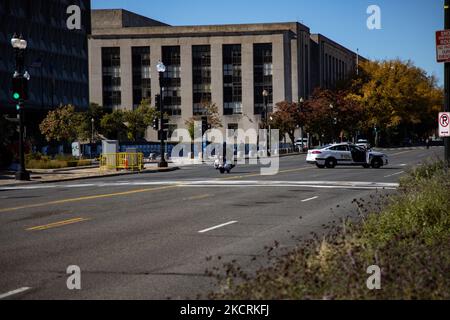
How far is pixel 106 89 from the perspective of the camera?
375ft

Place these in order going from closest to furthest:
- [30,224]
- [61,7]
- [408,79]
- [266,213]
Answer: [30,224], [266,213], [61,7], [408,79]

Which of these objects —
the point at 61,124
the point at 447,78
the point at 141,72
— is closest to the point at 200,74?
the point at 141,72

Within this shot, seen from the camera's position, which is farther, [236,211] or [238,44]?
[238,44]

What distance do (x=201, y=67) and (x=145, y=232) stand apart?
99.0 metres

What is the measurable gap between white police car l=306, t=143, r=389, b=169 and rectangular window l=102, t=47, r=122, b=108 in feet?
247

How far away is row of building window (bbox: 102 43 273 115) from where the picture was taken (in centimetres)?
10988

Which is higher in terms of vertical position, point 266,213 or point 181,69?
point 181,69

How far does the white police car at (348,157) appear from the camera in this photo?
4144 cm

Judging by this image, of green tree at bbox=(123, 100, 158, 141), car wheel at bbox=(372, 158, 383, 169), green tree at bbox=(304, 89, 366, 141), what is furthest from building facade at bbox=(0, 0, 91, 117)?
car wheel at bbox=(372, 158, 383, 169)

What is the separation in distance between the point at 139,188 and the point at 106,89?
3550 inches

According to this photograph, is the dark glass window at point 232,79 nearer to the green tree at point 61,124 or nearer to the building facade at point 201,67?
the building facade at point 201,67

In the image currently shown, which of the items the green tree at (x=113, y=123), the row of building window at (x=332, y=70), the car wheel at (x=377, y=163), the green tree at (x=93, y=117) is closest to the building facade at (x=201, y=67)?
the green tree at (x=93, y=117)

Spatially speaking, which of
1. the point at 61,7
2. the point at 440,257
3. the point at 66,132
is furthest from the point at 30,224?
the point at 61,7
